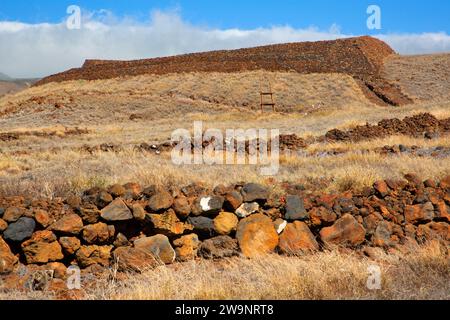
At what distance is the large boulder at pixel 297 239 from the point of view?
5699mm

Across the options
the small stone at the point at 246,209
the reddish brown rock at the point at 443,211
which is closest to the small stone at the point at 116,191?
the small stone at the point at 246,209

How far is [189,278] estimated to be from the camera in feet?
15.9

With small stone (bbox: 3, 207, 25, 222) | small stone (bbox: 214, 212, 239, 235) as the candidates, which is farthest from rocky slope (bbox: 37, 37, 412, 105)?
small stone (bbox: 3, 207, 25, 222)

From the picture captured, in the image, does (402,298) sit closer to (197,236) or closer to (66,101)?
(197,236)

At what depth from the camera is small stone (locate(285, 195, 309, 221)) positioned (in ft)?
19.6

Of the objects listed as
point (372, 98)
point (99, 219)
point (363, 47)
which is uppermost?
point (363, 47)

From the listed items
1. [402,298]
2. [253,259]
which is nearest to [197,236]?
[253,259]

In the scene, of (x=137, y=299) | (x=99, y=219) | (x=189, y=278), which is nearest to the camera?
(x=137, y=299)

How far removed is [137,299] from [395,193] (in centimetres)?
428

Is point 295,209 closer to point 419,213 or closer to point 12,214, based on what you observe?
point 419,213

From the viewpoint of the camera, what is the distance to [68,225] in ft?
16.9

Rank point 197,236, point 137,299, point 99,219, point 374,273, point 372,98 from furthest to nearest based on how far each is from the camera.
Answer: point 372,98 → point 197,236 → point 99,219 → point 374,273 → point 137,299

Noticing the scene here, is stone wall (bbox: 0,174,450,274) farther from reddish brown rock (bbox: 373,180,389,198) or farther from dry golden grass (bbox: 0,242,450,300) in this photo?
dry golden grass (bbox: 0,242,450,300)

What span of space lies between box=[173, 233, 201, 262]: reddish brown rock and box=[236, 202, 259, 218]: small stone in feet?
2.24
